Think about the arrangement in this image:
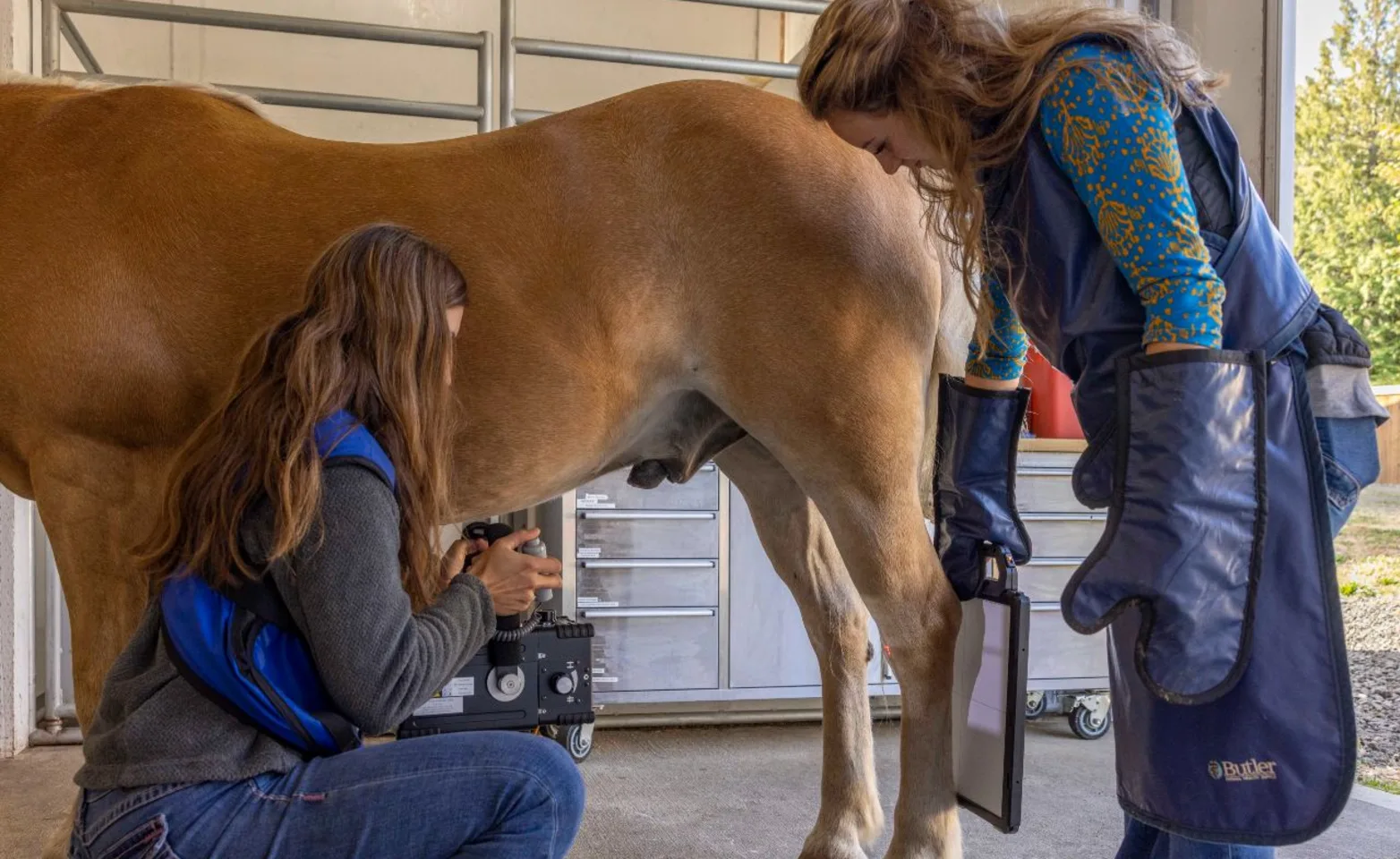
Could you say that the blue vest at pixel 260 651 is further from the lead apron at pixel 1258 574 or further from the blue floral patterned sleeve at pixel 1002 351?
the blue floral patterned sleeve at pixel 1002 351

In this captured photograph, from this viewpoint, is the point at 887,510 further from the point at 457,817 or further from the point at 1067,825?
the point at 1067,825

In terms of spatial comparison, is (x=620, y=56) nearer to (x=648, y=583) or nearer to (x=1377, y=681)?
(x=648, y=583)

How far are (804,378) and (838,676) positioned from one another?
2.43 ft

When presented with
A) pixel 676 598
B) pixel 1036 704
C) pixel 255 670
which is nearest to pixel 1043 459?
pixel 1036 704

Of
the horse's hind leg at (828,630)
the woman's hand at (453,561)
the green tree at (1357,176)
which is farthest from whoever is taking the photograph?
the green tree at (1357,176)

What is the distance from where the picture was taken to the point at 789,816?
2574 mm

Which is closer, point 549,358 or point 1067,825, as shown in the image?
point 549,358

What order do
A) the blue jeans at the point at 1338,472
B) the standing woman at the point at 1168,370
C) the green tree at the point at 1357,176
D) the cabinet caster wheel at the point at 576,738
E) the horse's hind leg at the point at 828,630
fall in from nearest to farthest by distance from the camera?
1. the standing woman at the point at 1168,370
2. the blue jeans at the point at 1338,472
3. the horse's hind leg at the point at 828,630
4. the green tree at the point at 1357,176
5. the cabinet caster wheel at the point at 576,738

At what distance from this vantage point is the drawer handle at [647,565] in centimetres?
338

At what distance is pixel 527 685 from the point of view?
2.92 m

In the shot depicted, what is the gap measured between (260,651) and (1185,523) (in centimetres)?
94

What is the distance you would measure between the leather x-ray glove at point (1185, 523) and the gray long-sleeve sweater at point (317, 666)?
70 centimetres

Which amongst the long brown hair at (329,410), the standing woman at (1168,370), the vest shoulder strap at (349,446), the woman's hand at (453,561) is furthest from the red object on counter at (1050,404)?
the vest shoulder strap at (349,446)

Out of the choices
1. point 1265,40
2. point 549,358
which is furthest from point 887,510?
point 1265,40
